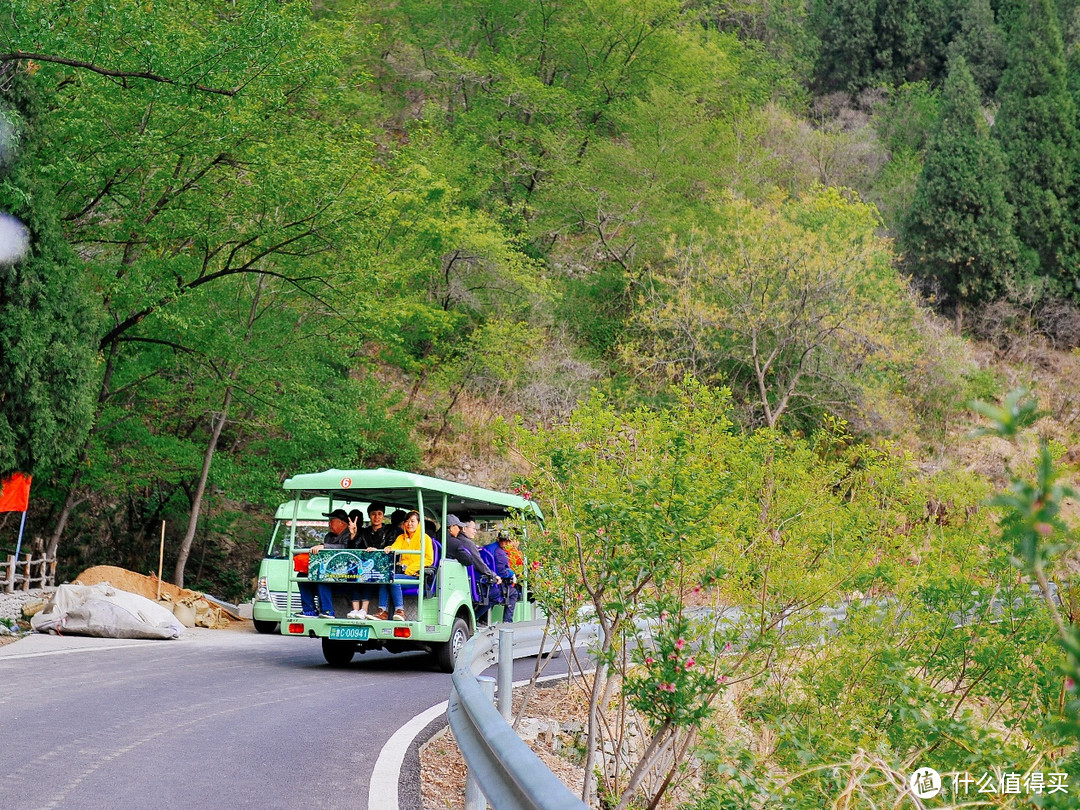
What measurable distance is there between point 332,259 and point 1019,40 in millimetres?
39110

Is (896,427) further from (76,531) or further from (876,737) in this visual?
(876,737)

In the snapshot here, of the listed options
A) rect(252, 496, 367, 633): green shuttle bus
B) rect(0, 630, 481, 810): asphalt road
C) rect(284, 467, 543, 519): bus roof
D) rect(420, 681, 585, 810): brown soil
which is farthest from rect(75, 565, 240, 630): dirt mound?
rect(420, 681, 585, 810): brown soil

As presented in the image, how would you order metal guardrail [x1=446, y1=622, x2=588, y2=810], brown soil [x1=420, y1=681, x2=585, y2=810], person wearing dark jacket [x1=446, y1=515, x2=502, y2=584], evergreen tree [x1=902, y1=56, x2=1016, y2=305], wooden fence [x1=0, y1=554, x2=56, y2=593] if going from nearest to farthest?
metal guardrail [x1=446, y1=622, x2=588, y2=810] < brown soil [x1=420, y1=681, x2=585, y2=810] < person wearing dark jacket [x1=446, y1=515, x2=502, y2=584] < wooden fence [x1=0, y1=554, x2=56, y2=593] < evergreen tree [x1=902, y1=56, x2=1016, y2=305]

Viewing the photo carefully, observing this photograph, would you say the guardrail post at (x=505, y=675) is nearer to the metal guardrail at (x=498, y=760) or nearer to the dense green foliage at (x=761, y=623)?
the dense green foliage at (x=761, y=623)

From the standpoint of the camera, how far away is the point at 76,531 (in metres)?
31.5

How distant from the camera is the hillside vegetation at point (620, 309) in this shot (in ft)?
28.0

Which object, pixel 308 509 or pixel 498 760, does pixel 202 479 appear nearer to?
pixel 308 509

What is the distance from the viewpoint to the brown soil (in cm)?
750

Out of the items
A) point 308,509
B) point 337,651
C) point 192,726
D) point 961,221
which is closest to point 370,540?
point 337,651

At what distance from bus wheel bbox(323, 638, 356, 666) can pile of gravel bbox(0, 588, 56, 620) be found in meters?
6.58

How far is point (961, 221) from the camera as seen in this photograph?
4725 centimetres

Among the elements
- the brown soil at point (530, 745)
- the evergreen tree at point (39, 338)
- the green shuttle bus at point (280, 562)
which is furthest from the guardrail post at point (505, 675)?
the evergreen tree at point (39, 338)

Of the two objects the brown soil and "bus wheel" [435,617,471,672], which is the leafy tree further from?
the brown soil

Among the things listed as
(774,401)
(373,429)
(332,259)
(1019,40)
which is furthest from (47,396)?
(1019,40)
